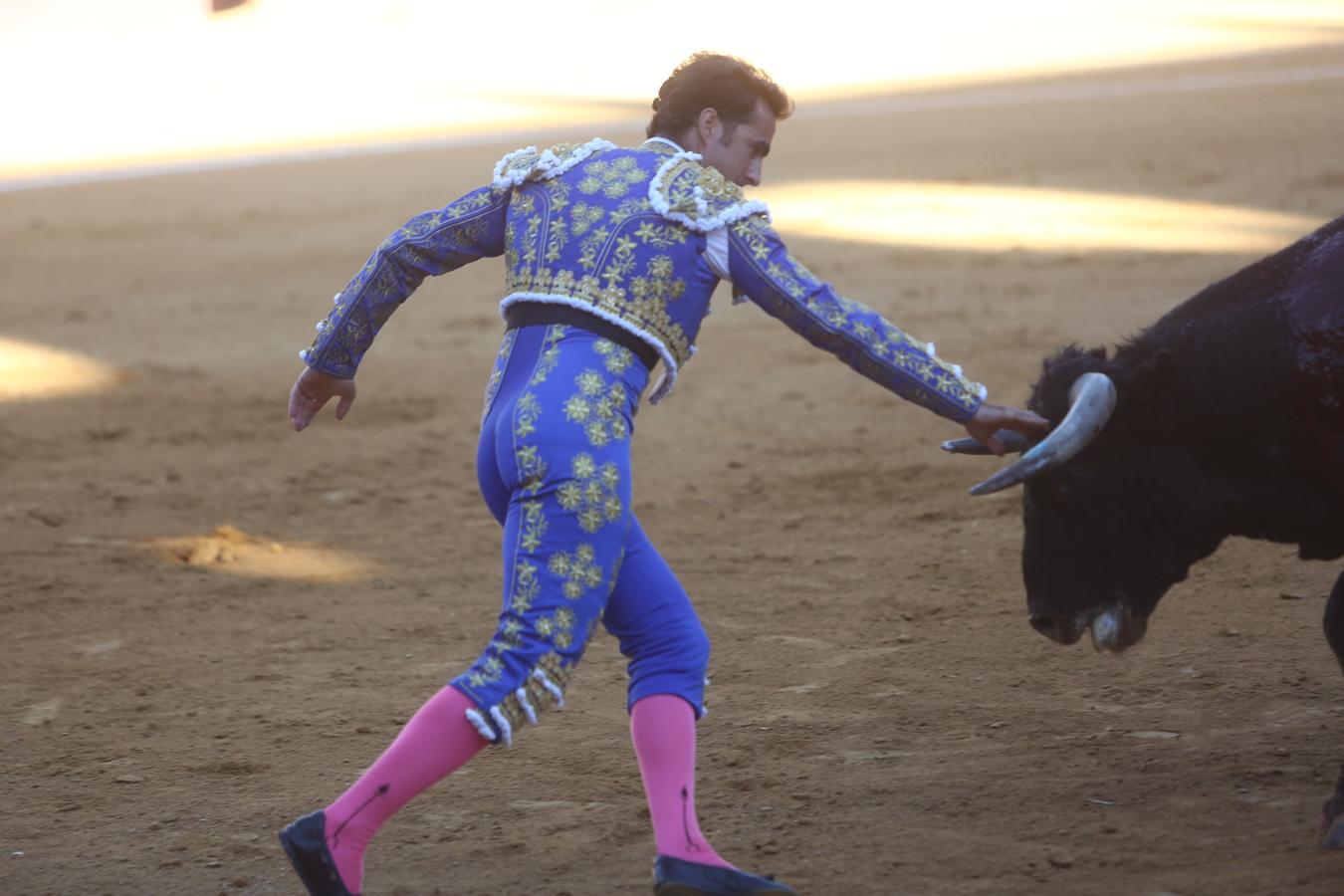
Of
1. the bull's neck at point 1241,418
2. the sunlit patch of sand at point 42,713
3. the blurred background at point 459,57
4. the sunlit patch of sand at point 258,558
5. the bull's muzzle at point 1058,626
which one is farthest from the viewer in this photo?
the blurred background at point 459,57

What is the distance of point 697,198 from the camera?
298 cm

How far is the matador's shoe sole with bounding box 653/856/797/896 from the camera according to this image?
289 cm

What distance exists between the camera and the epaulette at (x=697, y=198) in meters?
2.97

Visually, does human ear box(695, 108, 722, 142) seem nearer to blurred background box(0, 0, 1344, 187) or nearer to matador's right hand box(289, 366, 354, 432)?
matador's right hand box(289, 366, 354, 432)

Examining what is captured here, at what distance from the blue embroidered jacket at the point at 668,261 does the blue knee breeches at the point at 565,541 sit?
3.2 inches

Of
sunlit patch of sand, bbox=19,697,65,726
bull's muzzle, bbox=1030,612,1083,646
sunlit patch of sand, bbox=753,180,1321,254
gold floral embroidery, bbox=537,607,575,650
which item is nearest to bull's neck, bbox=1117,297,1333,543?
bull's muzzle, bbox=1030,612,1083,646

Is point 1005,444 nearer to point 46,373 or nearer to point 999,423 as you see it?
point 999,423

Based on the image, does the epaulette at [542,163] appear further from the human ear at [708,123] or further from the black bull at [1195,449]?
the black bull at [1195,449]

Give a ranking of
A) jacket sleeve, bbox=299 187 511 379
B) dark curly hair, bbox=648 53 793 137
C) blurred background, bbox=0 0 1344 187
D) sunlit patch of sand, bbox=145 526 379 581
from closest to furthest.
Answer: dark curly hair, bbox=648 53 793 137 < jacket sleeve, bbox=299 187 511 379 < sunlit patch of sand, bbox=145 526 379 581 < blurred background, bbox=0 0 1344 187

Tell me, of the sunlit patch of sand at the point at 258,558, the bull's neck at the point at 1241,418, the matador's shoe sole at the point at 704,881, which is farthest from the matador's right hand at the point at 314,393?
the sunlit patch of sand at the point at 258,558

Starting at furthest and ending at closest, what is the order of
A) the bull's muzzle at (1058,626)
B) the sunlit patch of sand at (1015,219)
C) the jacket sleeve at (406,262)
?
1. the sunlit patch of sand at (1015,219)
2. the bull's muzzle at (1058,626)
3. the jacket sleeve at (406,262)

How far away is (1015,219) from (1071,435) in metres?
7.03

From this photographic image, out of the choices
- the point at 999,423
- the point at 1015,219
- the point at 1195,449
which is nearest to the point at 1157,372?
the point at 1195,449

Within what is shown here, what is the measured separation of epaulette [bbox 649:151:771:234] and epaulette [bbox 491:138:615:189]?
0.17m
